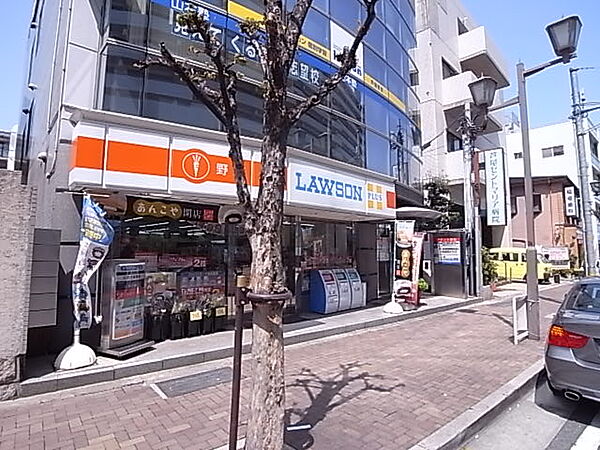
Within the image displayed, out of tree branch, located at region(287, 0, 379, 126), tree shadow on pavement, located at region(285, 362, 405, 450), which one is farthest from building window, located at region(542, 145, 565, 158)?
tree branch, located at region(287, 0, 379, 126)

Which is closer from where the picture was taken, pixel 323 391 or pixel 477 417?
pixel 477 417

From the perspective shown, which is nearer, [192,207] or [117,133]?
[117,133]

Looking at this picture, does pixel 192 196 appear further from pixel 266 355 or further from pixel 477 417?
pixel 477 417

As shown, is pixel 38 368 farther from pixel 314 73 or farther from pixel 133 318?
pixel 314 73

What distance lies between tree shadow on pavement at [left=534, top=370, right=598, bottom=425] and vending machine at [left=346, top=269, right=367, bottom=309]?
5863 millimetres

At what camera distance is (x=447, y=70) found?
23.5m

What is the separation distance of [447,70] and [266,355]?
963 inches

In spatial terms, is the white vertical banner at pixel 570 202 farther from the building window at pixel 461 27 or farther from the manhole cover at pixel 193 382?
the manhole cover at pixel 193 382

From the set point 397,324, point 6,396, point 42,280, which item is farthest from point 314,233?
point 6,396

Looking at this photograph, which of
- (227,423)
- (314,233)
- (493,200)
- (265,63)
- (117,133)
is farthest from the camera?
(493,200)

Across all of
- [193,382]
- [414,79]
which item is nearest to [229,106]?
Result: [193,382]

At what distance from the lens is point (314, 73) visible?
33.8 feet

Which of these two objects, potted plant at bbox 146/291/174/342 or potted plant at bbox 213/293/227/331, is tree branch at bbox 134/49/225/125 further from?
potted plant at bbox 213/293/227/331

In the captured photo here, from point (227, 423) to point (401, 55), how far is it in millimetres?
14204
